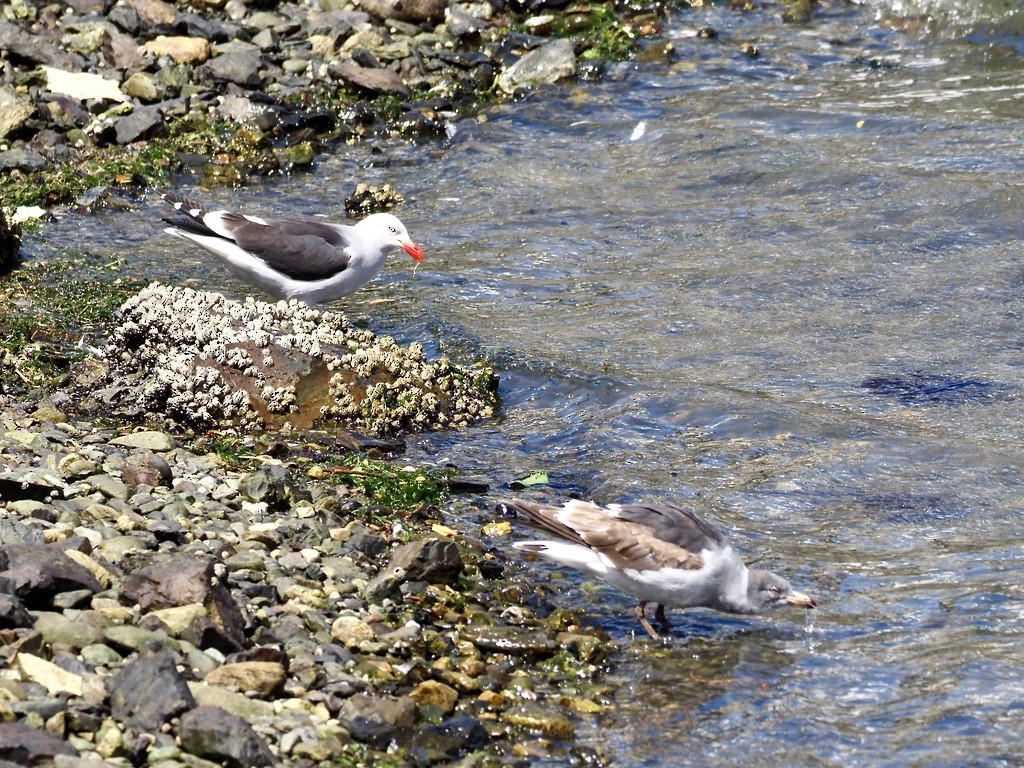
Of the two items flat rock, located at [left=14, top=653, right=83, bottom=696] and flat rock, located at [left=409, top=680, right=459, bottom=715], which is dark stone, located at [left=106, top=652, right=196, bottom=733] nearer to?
flat rock, located at [left=14, top=653, right=83, bottom=696]

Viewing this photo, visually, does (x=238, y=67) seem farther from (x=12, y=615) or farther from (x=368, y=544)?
(x=12, y=615)

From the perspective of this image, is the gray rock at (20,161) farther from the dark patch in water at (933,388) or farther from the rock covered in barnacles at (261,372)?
the dark patch in water at (933,388)

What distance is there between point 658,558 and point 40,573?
291 centimetres

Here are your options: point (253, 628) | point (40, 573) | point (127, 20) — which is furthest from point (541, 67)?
point (40, 573)

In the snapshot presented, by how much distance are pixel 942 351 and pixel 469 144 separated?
6.83 metres

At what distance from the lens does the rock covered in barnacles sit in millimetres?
8539

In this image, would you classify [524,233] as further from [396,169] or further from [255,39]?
[255,39]

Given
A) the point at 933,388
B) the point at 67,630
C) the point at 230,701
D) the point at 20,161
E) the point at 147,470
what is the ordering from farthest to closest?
the point at 20,161 < the point at 933,388 < the point at 147,470 < the point at 67,630 < the point at 230,701

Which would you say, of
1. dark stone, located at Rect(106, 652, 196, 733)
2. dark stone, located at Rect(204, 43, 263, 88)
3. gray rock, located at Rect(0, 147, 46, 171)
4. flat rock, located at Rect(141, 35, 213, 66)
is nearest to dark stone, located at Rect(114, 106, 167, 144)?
gray rock, located at Rect(0, 147, 46, 171)

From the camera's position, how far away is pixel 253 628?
19.2 feet

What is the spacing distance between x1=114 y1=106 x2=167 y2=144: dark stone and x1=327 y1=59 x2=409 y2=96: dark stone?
2.37 meters

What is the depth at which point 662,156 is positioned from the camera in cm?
1505

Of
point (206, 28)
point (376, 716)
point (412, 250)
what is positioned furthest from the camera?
point (206, 28)

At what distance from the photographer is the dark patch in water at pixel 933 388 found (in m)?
9.43
